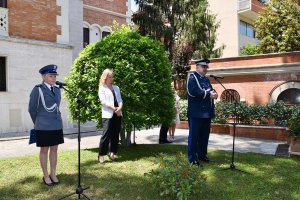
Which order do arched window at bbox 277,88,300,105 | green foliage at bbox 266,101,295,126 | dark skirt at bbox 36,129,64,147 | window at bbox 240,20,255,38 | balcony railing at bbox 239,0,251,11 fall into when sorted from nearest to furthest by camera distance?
1. dark skirt at bbox 36,129,64,147
2. green foliage at bbox 266,101,295,126
3. arched window at bbox 277,88,300,105
4. balcony railing at bbox 239,0,251,11
5. window at bbox 240,20,255,38

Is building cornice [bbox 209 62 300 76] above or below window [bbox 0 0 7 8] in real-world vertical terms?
below

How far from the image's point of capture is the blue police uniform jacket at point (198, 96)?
6.39 m

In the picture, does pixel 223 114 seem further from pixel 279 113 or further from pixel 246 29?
Result: pixel 246 29

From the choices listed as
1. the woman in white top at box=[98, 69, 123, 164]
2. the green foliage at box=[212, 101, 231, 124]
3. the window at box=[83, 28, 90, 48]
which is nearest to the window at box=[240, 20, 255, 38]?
the window at box=[83, 28, 90, 48]

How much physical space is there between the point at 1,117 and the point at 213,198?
10.9 metres

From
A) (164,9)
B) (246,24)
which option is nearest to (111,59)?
(164,9)

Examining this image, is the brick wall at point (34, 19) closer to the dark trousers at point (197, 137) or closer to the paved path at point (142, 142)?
the paved path at point (142, 142)

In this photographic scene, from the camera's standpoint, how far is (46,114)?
17.4 feet

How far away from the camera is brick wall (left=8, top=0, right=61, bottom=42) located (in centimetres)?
1342

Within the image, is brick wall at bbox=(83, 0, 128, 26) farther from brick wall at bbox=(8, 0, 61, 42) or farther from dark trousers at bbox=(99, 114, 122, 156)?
dark trousers at bbox=(99, 114, 122, 156)

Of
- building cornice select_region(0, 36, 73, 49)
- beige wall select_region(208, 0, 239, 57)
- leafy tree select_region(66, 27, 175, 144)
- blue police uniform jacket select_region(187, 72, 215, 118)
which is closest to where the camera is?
blue police uniform jacket select_region(187, 72, 215, 118)

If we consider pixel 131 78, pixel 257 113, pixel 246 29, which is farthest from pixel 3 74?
pixel 246 29

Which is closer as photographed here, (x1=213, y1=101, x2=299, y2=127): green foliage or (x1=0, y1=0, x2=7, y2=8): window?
(x1=213, y1=101, x2=299, y2=127): green foliage

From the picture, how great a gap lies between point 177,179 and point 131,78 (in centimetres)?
367
